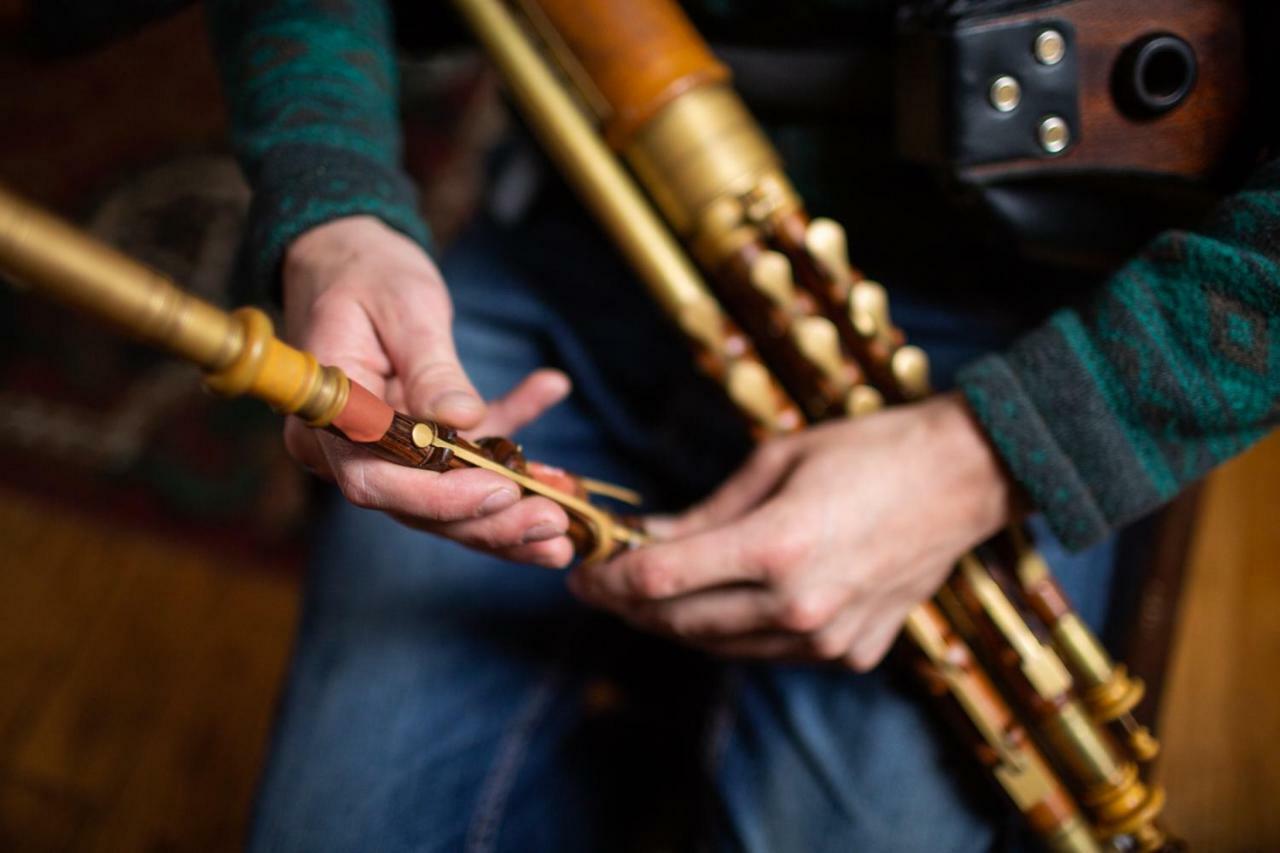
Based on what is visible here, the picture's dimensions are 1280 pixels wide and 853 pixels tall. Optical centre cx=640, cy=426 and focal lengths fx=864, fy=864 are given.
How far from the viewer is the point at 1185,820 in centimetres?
90

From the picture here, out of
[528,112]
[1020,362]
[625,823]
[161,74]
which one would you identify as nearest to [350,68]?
[528,112]

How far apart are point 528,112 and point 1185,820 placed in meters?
0.95

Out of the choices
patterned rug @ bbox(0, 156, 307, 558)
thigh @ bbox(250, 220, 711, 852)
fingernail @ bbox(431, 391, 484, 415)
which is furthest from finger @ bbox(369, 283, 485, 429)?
patterned rug @ bbox(0, 156, 307, 558)

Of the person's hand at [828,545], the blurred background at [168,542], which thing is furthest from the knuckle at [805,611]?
the blurred background at [168,542]

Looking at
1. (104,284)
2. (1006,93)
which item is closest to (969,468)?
(1006,93)

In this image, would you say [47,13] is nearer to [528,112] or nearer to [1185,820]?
[528,112]

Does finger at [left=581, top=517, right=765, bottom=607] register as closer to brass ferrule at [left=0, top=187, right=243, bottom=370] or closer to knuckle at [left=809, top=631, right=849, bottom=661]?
knuckle at [left=809, top=631, right=849, bottom=661]

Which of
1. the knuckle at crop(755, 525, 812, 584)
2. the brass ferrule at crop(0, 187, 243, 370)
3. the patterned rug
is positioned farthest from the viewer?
the patterned rug

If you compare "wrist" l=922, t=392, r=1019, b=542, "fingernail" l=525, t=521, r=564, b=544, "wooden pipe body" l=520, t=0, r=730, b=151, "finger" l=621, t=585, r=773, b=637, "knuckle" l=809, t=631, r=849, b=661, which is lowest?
"knuckle" l=809, t=631, r=849, b=661

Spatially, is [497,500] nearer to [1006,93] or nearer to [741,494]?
[741,494]

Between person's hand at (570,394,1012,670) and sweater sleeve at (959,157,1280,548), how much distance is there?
0.03 metres

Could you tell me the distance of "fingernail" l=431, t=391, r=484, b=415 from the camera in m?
0.38

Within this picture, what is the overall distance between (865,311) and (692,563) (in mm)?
193

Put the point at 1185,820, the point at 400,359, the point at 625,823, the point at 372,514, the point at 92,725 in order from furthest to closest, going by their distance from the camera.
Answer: the point at 92,725 < the point at 1185,820 < the point at 625,823 < the point at 372,514 < the point at 400,359
